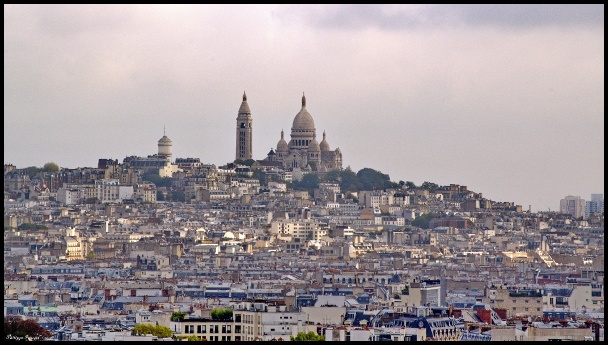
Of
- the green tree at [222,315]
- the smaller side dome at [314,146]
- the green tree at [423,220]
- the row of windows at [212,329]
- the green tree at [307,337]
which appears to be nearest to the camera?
the green tree at [307,337]

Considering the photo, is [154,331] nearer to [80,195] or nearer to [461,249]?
[461,249]

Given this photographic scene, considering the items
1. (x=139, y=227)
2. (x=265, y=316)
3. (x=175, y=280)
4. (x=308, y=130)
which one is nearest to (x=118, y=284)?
(x=175, y=280)

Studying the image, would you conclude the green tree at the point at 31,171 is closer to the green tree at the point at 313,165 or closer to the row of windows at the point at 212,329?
the green tree at the point at 313,165

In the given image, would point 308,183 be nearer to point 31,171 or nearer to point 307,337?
point 31,171

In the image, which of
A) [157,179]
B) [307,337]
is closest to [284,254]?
[157,179]

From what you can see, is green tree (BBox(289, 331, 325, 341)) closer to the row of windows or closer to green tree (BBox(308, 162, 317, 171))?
the row of windows

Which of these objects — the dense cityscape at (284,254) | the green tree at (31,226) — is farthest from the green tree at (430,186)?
the green tree at (31,226)

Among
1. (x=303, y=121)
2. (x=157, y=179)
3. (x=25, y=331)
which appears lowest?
(x=25, y=331)
